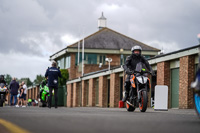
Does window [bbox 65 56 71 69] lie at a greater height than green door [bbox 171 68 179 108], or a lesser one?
greater

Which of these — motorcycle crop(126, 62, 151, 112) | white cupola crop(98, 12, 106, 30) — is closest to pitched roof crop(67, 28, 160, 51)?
white cupola crop(98, 12, 106, 30)

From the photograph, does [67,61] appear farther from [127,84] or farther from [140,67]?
[140,67]

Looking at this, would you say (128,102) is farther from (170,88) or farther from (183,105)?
(170,88)

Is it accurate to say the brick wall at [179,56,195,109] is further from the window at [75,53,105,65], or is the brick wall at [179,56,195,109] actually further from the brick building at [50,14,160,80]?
the window at [75,53,105,65]

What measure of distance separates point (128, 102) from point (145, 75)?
1.25 metres

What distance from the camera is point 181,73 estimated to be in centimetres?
2745

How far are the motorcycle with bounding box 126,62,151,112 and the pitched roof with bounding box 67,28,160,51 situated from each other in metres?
56.7

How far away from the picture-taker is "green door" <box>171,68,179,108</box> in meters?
28.6

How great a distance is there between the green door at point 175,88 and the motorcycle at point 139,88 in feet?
43.0

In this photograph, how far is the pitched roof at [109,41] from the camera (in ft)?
240

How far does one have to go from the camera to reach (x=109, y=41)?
75.7m

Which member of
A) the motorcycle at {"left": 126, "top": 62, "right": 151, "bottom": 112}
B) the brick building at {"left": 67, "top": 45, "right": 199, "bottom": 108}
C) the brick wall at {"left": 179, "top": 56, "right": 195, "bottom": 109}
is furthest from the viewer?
the brick building at {"left": 67, "top": 45, "right": 199, "bottom": 108}

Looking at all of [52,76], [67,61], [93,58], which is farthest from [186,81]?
[67,61]

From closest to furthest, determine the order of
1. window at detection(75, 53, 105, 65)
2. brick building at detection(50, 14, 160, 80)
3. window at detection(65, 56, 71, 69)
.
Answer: brick building at detection(50, 14, 160, 80)
window at detection(75, 53, 105, 65)
window at detection(65, 56, 71, 69)
